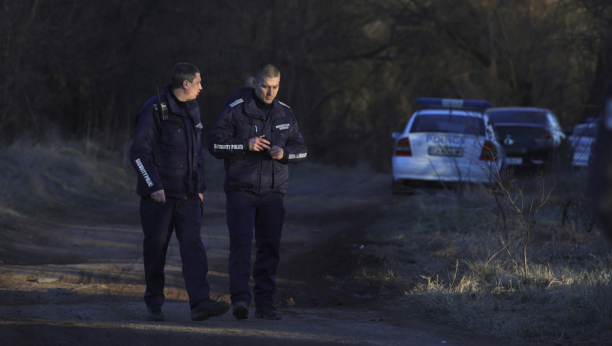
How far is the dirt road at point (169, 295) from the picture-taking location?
14.3 feet

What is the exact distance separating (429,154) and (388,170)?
12975 mm

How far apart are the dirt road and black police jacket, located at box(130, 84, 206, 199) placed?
947 millimetres

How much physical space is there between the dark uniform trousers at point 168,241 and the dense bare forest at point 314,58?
6596 mm

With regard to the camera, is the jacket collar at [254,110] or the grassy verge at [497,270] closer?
the grassy verge at [497,270]

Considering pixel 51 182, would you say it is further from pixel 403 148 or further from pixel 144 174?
pixel 144 174

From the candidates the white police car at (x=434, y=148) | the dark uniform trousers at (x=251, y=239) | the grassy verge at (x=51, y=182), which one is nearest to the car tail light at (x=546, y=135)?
the white police car at (x=434, y=148)

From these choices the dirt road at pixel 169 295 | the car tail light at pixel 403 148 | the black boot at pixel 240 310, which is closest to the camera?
the dirt road at pixel 169 295

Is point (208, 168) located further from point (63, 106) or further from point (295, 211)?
point (295, 211)

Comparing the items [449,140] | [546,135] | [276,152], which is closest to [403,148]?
[449,140]

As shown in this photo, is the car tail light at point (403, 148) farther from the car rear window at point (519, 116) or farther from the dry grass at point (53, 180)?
the dry grass at point (53, 180)

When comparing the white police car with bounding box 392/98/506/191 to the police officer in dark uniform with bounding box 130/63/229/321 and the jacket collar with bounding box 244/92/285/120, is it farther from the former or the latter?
the police officer in dark uniform with bounding box 130/63/229/321

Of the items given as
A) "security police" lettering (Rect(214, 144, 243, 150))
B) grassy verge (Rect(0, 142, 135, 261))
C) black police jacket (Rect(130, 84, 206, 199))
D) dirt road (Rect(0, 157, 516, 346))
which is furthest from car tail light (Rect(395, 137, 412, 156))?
black police jacket (Rect(130, 84, 206, 199))

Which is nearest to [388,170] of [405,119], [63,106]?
[405,119]

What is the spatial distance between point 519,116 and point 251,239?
35.9ft
